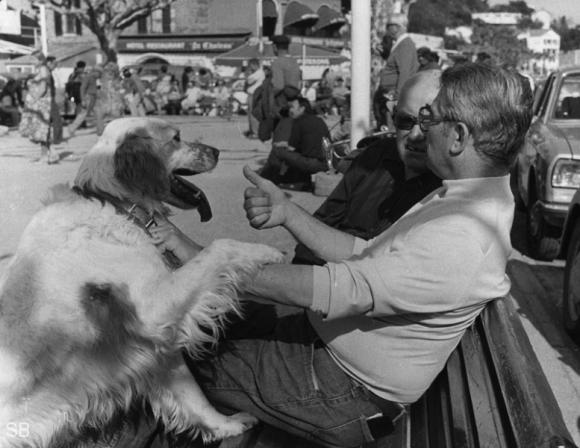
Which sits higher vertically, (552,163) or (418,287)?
(418,287)

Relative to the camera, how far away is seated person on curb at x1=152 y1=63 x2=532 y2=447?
6.69ft

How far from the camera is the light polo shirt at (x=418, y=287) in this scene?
6.64 ft

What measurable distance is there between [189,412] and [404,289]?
1165 mm

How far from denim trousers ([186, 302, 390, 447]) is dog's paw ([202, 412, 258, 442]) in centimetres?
5

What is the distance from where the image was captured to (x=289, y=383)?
2.46 m

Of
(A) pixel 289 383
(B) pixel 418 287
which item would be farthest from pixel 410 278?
(A) pixel 289 383

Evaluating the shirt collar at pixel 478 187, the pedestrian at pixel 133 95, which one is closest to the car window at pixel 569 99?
the shirt collar at pixel 478 187

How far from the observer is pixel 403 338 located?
86.6 inches

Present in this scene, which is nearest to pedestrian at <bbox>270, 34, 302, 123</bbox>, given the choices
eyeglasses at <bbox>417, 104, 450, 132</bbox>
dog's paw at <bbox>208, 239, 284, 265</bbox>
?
dog's paw at <bbox>208, 239, 284, 265</bbox>

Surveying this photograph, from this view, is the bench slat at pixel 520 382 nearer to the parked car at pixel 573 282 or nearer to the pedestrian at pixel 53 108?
the parked car at pixel 573 282

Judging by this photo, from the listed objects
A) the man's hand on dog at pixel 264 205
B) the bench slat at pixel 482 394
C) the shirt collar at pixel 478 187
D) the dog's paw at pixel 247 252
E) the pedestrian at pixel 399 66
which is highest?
the pedestrian at pixel 399 66

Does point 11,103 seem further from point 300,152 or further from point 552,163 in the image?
point 552,163

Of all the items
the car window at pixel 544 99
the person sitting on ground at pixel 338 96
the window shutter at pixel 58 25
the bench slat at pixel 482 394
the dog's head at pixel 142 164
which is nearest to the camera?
the bench slat at pixel 482 394

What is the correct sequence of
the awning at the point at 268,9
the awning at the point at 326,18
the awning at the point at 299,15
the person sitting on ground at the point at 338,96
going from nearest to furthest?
the awning at the point at 268,9 → the person sitting on ground at the point at 338,96 → the awning at the point at 299,15 → the awning at the point at 326,18
